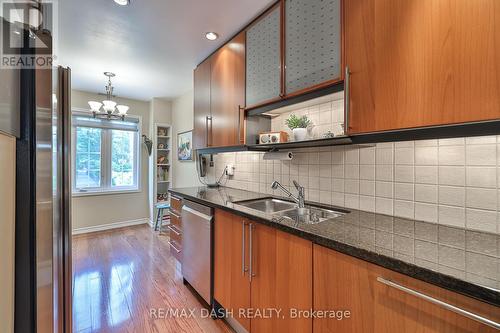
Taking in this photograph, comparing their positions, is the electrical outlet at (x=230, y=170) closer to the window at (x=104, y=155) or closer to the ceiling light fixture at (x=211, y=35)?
the ceiling light fixture at (x=211, y=35)

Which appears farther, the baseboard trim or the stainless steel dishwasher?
the baseboard trim

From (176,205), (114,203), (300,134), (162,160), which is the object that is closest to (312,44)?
(300,134)

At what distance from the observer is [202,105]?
258cm

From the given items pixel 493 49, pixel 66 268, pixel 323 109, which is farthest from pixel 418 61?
pixel 66 268

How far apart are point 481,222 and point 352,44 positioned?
1087 mm

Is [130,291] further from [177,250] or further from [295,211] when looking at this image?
[295,211]

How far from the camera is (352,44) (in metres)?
1.18

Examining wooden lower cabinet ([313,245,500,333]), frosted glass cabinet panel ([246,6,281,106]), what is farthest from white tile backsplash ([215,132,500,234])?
wooden lower cabinet ([313,245,500,333])

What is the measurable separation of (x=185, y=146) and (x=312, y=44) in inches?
116

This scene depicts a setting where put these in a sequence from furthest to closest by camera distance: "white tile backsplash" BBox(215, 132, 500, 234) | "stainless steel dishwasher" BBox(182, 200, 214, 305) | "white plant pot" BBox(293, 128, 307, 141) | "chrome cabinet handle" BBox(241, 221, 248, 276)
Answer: "stainless steel dishwasher" BBox(182, 200, 214, 305) < "white plant pot" BBox(293, 128, 307, 141) < "chrome cabinet handle" BBox(241, 221, 248, 276) < "white tile backsplash" BBox(215, 132, 500, 234)

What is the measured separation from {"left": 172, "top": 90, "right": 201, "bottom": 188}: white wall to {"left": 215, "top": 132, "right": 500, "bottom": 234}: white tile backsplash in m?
2.25

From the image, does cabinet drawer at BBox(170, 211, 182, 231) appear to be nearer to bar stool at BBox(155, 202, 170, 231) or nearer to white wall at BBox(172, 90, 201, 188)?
white wall at BBox(172, 90, 201, 188)

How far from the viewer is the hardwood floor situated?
5.60 ft

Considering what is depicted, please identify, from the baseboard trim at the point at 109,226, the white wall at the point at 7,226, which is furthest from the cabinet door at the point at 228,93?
the baseboard trim at the point at 109,226
